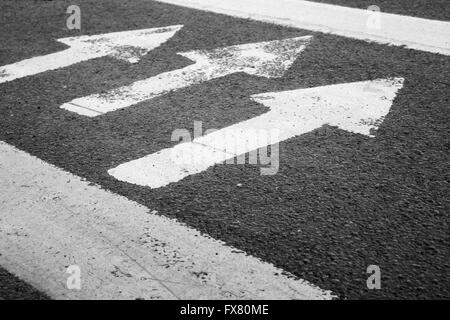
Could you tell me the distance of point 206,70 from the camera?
19.1 ft

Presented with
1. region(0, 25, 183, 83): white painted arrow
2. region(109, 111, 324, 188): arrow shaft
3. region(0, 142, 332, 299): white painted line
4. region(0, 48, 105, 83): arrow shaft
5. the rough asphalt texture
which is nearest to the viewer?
region(0, 142, 332, 299): white painted line

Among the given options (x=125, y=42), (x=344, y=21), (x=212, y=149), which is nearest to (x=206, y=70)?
(x=125, y=42)

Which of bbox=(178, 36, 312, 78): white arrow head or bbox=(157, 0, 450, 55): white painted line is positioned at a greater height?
bbox=(157, 0, 450, 55): white painted line

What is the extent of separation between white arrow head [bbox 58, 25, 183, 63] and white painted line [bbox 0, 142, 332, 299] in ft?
8.50

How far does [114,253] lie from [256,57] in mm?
3246

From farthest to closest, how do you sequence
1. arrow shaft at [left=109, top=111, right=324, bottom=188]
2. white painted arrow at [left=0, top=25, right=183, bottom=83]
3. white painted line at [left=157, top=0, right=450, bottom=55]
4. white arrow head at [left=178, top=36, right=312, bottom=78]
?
white painted line at [left=157, top=0, right=450, bottom=55] → white painted arrow at [left=0, top=25, right=183, bottom=83] → white arrow head at [left=178, top=36, right=312, bottom=78] → arrow shaft at [left=109, top=111, right=324, bottom=188]

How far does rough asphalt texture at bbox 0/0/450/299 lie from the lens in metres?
3.29

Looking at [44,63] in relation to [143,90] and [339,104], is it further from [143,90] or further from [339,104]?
[339,104]

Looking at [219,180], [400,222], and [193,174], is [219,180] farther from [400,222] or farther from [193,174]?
[400,222]

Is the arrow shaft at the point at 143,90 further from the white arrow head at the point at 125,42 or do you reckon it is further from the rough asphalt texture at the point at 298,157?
the white arrow head at the point at 125,42

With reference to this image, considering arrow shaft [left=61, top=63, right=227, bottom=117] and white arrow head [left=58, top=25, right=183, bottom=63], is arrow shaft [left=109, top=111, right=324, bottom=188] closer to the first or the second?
arrow shaft [left=61, top=63, right=227, bottom=117]

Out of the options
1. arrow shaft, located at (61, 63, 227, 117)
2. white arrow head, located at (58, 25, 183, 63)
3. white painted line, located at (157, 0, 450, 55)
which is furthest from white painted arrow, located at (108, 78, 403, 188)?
white arrow head, located at (58, 25, 183, 63)

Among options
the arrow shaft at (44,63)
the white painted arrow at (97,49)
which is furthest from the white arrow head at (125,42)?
the arrow shaft at (44,63)

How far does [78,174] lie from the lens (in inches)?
165
